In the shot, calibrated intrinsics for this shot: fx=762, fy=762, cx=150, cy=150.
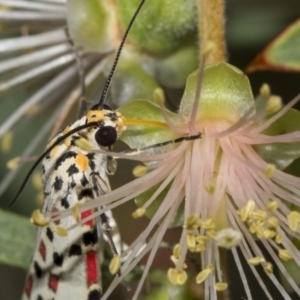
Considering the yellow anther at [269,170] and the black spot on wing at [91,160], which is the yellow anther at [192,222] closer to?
the yellow anther at [269,170]

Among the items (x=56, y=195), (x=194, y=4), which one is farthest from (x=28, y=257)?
(x=194, y=4)

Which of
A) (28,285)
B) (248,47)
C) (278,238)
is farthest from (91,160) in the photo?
(248,47)

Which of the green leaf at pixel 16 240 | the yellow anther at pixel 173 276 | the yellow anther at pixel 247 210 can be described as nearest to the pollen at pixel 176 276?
the yellow anther at pixel 173 276

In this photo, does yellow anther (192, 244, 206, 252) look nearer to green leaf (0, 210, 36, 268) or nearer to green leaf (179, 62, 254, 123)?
green leaf (179, 62, 254, 123)

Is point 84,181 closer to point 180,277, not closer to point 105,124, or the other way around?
point 105,124

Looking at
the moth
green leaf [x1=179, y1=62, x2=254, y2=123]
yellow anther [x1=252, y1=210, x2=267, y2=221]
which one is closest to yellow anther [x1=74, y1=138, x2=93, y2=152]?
the moth
